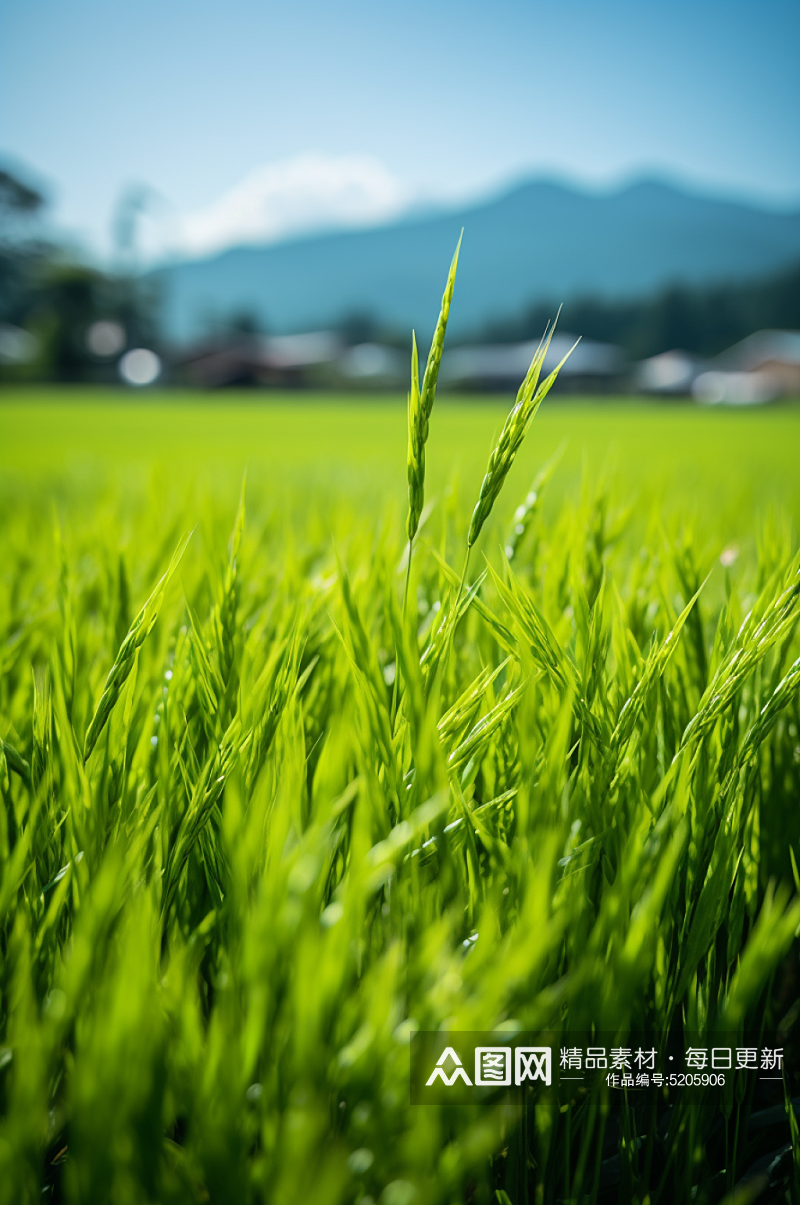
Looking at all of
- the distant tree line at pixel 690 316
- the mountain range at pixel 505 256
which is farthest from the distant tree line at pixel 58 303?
the mountain range at pixel 505 256

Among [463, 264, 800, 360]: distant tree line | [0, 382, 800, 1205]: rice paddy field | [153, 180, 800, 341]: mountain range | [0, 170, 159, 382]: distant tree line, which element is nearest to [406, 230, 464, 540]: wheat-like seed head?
[0, 382, 800, 1205]: rice paddy field

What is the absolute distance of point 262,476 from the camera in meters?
4.11

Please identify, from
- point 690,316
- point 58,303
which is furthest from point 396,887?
point 690,316

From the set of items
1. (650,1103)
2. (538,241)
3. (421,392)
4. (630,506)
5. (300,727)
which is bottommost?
(650,1103)

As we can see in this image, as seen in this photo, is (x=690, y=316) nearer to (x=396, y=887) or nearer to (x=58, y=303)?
(x=58, y=303)

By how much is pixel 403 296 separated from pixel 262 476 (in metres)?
124

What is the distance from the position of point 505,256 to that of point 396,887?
13030 centimetres

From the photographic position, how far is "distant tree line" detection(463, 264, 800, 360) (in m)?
51.3

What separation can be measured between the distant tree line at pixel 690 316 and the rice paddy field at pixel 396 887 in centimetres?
5513

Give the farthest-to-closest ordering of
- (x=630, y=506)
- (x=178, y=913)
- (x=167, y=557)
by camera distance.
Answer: (x=167, y=557), (x=630, y=506), (x=178, y=913)

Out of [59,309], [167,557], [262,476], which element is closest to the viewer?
[167,557]

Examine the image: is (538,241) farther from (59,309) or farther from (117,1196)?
(117,1196)

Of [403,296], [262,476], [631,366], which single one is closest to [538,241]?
[403,296]

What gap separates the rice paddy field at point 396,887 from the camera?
31 centimetres
